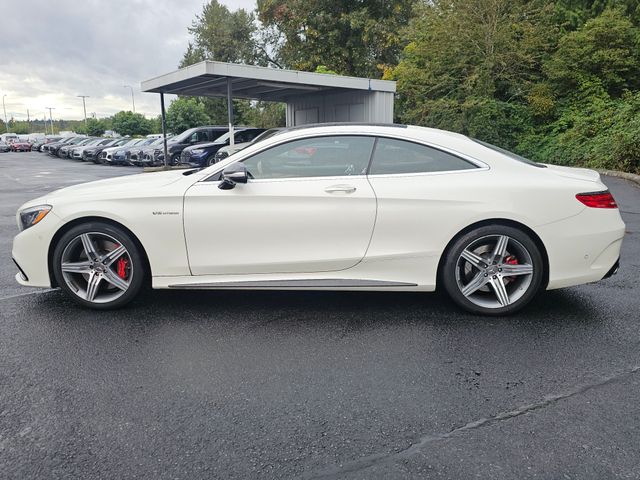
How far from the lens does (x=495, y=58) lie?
18.9m

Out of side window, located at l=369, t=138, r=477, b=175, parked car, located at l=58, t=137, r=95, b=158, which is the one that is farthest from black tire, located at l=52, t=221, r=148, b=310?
parked car, located at l=58, t=137, r=95, b=158

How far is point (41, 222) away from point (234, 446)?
8.90ft

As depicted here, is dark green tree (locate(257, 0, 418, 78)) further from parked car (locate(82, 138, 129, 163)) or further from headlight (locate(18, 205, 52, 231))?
headlight (locate(18, 205, 52, 231))

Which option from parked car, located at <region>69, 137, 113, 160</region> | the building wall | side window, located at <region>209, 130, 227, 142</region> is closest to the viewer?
the building wall

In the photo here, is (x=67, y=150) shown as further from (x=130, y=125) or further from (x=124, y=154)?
(x=130, y=125)

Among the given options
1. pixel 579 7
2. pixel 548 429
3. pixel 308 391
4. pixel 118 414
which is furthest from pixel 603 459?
pixel 579 7

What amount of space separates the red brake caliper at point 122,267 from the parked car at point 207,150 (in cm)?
1353

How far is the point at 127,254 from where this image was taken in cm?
407

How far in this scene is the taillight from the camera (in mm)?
3887

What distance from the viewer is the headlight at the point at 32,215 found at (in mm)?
4074

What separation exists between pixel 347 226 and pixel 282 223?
503 mm

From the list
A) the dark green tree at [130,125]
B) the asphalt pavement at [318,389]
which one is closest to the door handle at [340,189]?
the asphalt pavement at [318,389]

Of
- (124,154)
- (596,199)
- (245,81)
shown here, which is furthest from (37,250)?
(124,154)

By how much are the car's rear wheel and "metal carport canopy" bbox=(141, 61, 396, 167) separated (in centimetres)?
1192
